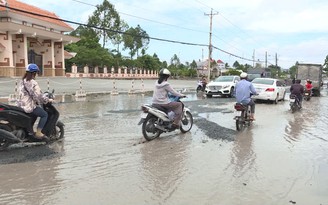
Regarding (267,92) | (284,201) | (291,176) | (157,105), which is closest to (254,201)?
(284,201)

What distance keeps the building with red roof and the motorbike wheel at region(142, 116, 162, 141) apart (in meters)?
25.5

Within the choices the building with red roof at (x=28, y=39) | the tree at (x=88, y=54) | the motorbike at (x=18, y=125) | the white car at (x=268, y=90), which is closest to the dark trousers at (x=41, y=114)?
the motorbike at (x=18, y=125)

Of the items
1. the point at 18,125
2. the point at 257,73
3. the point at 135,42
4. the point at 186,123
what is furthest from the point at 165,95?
the point at 135,42

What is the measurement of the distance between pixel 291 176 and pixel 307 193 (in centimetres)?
76

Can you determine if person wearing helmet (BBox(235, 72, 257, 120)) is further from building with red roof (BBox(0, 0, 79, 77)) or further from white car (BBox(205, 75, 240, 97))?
building with red roof (BBox(0, 0, 79, 77))

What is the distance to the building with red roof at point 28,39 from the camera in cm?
3662

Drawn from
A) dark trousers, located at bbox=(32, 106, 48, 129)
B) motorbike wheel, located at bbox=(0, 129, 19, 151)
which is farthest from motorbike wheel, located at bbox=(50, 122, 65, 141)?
motorbike wheel, located at bbox=(0, 129, 19, 151)

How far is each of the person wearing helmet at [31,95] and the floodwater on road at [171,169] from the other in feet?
2.61

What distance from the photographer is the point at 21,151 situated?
714 cm

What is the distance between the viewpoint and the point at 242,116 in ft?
34.4

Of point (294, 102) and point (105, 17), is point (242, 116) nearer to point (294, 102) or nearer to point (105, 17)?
point (294, 102)

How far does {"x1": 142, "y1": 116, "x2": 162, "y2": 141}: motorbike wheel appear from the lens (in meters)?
8.43

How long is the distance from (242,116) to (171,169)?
4885 millimetres

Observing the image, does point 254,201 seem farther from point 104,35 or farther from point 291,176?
point 104,35
